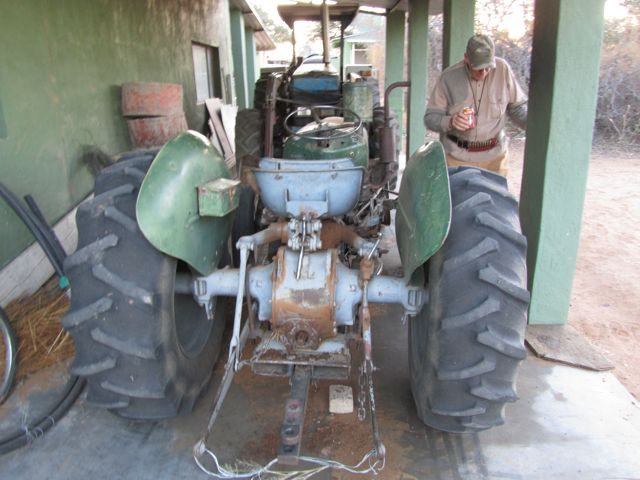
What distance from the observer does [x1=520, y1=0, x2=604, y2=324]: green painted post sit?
2785 millimetres

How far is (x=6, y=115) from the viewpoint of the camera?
3424mm

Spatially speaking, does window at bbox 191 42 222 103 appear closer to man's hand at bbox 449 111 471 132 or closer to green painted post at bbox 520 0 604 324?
man's hand at bbox 449 111 471 132

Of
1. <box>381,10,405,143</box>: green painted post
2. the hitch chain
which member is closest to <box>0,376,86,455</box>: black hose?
the hitch chain

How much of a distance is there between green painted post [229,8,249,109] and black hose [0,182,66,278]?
1248 centimetres

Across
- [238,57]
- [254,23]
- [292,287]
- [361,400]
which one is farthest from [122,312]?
[254,23]

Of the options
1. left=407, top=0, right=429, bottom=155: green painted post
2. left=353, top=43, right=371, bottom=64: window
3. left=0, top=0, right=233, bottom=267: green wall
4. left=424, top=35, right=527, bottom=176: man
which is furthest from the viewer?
left=353, top=43, right=371, bottom=64: window

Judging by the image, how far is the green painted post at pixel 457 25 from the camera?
4.82 meters

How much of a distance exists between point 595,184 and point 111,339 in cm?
768

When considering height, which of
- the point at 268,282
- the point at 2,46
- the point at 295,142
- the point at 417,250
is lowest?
the point at 268,282

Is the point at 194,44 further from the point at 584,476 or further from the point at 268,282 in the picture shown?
the point at 584,476

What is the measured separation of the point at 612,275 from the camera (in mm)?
4465

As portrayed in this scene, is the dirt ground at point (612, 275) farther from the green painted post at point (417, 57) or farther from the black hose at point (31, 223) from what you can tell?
the black hose at point (31, 223)

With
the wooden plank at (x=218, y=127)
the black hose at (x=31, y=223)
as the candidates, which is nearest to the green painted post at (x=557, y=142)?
the black hose at (x=31, y=223)

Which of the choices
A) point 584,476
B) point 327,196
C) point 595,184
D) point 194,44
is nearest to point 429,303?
point 327,196
